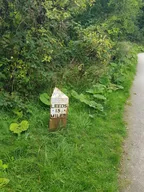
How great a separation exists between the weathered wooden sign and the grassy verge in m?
0.13

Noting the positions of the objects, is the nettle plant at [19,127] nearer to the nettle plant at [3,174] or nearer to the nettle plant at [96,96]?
the nettle plant at [3,174]

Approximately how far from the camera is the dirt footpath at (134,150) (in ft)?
8.98

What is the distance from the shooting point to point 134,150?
3.42 meters

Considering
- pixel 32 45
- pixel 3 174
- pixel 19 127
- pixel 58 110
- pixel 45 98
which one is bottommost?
pixel 3 174

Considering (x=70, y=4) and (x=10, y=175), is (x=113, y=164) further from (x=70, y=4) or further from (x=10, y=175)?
(x=70, y=4)

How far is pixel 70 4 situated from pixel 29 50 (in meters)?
1.70

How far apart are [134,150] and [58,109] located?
51.3 inches

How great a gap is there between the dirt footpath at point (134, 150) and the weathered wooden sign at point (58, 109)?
108 cm

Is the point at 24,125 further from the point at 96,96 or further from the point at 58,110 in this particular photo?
the point at 96,96

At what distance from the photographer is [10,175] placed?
8.48 feet

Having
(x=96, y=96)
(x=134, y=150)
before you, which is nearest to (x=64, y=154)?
(x=134, y=150)

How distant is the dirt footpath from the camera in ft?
8.98

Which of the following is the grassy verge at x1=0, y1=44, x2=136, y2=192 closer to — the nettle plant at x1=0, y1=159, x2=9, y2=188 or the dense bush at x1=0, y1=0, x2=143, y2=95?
the nettle plant at x1=0, y1=159, x2=9, y2=188

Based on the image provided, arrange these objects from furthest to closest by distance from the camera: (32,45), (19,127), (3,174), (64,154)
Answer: (32,45), (19,127), (64,154), (3,174)
